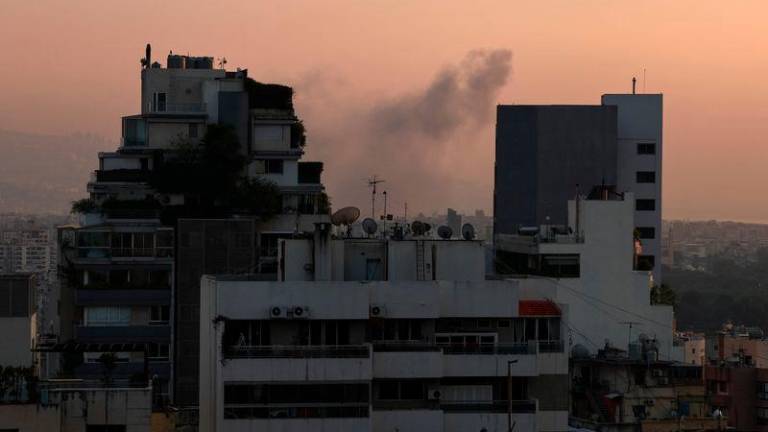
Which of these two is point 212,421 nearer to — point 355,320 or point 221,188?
point 355,320

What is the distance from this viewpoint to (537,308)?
38.2 m

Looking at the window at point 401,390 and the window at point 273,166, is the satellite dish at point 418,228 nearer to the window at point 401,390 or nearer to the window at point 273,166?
the window at point 401,390

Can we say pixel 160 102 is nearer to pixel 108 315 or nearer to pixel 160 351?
pixel 108 315

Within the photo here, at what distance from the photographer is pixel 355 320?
119 ft

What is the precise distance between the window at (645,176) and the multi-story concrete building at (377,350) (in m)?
42.0

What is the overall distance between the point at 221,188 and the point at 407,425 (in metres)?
26.2

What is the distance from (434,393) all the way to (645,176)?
4464cm

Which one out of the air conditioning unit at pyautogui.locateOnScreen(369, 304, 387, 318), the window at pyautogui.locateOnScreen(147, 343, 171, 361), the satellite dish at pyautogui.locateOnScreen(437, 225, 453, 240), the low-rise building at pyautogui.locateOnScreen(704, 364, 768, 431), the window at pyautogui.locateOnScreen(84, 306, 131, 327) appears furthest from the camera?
the window at pyautogui.locateOnScreen(84, 306, 131, 327)

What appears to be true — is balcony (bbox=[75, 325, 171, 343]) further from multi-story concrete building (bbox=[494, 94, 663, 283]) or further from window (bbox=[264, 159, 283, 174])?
multi-story concrete building (bbox=[494, 94, 663, 283])

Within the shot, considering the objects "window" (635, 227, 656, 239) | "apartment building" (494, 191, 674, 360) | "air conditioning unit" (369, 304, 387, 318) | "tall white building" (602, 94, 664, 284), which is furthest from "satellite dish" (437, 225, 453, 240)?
"window" (635, 227, 656, 239)

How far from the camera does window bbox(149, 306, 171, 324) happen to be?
2299 inches

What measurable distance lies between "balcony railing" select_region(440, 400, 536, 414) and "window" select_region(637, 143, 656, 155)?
143 feet

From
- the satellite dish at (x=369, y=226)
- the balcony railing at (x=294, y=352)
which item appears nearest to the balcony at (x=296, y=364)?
the balcony railing at (x=294, y=352)

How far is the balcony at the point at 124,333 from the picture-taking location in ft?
190
